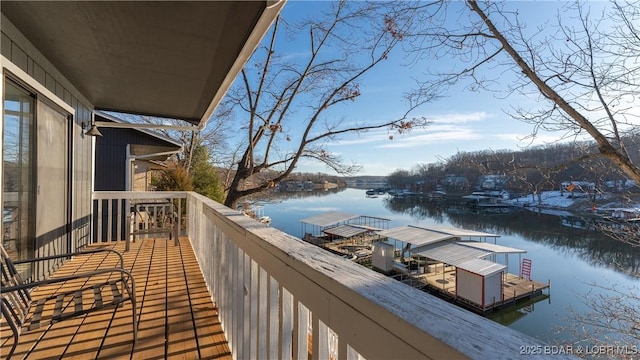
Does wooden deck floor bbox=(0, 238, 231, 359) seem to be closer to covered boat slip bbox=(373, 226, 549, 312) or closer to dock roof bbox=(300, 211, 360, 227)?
covered boat slip bbox=(373, 226, 549, 312)

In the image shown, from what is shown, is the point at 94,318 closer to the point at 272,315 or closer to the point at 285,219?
the point at 272,315

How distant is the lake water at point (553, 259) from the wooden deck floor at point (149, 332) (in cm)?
153

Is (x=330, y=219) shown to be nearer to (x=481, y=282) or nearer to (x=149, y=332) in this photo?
(x=481, y=282)

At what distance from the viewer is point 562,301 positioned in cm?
1341

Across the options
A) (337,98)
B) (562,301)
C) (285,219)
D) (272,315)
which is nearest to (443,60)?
(337,98)

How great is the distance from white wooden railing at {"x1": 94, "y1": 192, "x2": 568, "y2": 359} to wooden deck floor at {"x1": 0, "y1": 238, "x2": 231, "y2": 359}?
495 mm

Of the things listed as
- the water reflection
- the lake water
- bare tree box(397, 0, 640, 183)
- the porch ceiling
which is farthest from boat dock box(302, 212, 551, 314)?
the porch ceiling

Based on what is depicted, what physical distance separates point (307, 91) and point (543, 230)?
15543mm

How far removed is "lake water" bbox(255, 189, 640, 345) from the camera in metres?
7.54

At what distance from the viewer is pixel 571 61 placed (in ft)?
16.6

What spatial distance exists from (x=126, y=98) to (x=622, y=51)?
739 cm

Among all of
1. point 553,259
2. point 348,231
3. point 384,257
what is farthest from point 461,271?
point 348,231

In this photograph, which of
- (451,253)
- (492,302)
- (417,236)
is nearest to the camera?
(492,302)

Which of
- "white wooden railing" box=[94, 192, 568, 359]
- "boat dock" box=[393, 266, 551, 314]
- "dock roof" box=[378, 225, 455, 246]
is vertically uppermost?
"white wooden railing" box=[94, 192, 568, 359]
